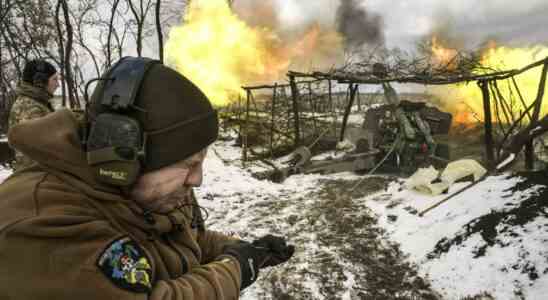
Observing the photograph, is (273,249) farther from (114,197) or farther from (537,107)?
(537,107)

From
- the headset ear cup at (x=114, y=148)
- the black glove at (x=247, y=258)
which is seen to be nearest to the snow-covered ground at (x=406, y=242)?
the black glove at (x=247, y=258)

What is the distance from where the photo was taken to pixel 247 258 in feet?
5.53

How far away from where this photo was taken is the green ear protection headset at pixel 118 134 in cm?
111

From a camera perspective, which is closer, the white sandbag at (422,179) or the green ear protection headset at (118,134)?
the green ear protection headset at (118,134)

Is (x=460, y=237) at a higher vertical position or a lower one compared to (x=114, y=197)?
lower

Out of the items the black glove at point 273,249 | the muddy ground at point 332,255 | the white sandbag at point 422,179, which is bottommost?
the muddy ground at point 332,255

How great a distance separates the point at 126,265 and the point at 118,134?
43 cm

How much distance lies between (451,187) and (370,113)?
28.1 feet

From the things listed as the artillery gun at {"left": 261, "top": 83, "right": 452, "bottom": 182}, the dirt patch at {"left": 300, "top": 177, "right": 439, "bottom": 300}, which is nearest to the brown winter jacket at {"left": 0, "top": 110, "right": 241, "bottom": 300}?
the dirt patch at {"left": 300, "top": 177, "right": 439, "bottom": 300}

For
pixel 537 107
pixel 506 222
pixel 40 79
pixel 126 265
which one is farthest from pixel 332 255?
pixel 40 79

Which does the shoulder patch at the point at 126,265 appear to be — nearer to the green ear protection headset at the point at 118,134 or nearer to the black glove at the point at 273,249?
the green ear protection headset at the point at 118,134

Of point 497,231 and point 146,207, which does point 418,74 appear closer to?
point 497,231

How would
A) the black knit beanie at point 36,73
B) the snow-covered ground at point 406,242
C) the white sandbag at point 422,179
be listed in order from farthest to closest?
1. the white sandbag at point 422,179
2. the black knit beanie at point 36,73
3. the snow-covered ground at point 406,242

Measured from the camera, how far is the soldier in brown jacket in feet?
3.02
